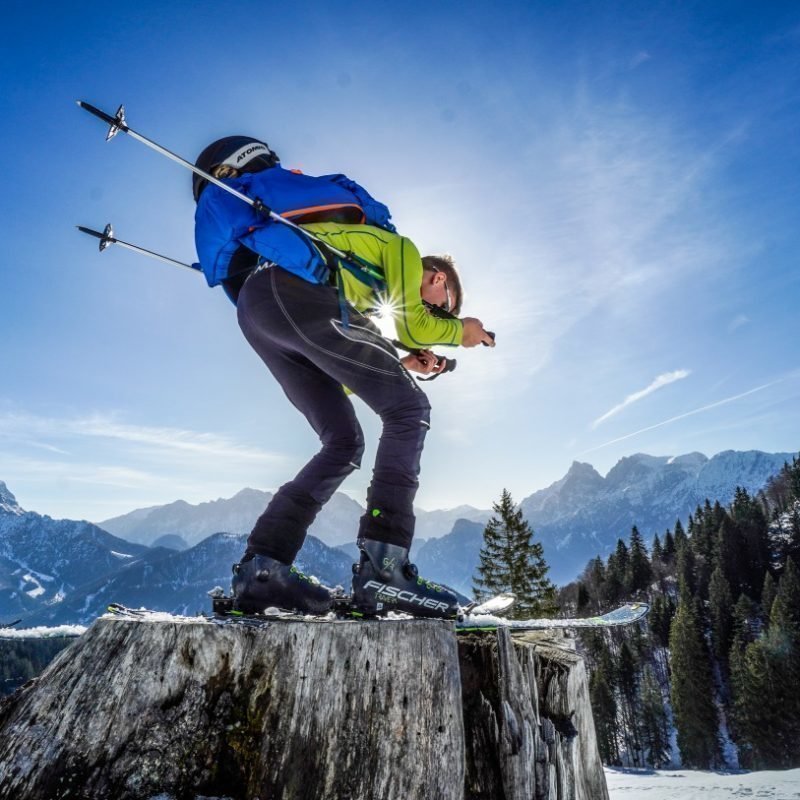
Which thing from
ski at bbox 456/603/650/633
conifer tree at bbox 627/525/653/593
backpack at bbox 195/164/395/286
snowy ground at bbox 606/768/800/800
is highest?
conifer tree at bbox 627/525/653/593

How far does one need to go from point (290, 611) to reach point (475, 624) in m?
1.20

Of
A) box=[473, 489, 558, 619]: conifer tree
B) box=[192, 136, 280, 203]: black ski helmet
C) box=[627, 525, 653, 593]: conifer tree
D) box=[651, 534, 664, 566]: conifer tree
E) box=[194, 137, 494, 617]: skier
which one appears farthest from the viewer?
box=[651, 534, 664, 566]: conifer tree

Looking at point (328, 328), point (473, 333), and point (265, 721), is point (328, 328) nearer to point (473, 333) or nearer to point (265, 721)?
point (473, 333)

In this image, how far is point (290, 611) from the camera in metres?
3.05

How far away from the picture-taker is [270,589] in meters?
3.09

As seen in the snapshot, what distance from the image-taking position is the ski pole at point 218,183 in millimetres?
3029

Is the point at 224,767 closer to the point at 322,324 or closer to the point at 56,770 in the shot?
Answer: the point at 56,770

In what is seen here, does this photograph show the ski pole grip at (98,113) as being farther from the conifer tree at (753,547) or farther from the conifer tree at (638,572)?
the conifer tree at (638,572)

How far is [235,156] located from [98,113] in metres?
0.86

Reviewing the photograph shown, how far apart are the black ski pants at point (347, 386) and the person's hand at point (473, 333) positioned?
0.68m

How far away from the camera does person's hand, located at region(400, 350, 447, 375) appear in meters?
4.14

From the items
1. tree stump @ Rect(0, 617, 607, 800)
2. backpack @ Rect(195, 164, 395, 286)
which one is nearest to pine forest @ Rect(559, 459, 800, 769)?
tree stump @ Rect(0, 617, 607, 800)

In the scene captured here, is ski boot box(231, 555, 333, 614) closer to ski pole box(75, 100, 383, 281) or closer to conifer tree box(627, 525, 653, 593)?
ski pole box(75, 100, 383, 281)

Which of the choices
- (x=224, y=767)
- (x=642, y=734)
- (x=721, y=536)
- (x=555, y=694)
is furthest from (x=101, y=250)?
(x=721, y=536)
